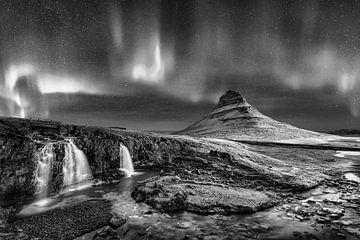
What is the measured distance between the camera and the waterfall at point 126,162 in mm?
28422

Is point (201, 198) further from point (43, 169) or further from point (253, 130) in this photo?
point (253, 130)

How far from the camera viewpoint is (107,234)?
37.2 ft

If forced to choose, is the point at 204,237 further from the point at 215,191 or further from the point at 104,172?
the point at 104,172

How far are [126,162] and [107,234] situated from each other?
18.6 metres

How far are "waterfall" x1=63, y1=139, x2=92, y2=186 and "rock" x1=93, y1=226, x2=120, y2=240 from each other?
13.0 m

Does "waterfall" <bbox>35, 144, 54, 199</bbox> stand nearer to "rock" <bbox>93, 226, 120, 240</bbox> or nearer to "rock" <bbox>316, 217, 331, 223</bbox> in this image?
"rock" <bbox>93, 226, 120, 240</bbox>

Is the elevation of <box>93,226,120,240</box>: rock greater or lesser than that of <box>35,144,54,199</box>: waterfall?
lesser

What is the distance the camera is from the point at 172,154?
111 ft

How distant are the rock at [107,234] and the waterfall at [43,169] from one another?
10.9 metres

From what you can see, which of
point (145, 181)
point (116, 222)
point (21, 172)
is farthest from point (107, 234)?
point (21, 172)

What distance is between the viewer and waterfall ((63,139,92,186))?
2228 cm

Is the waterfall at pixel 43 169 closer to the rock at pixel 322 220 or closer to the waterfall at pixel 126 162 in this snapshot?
the waterfall at pixel 126 162

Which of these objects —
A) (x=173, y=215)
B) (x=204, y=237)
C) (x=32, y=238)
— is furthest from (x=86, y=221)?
(x=204, y=237)

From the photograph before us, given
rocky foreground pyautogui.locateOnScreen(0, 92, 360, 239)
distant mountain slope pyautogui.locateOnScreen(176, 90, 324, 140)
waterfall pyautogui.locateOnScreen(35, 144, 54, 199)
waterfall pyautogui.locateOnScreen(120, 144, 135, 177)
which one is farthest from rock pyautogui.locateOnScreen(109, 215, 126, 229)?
distant mountain slope pyautogui.locateOnScreen(176, 90, 324, 140)
